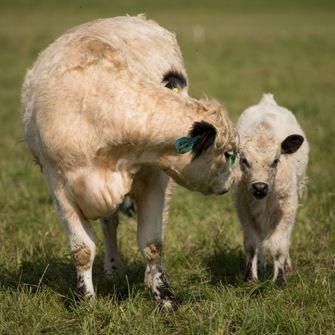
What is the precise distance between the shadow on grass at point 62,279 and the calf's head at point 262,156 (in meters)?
1.48

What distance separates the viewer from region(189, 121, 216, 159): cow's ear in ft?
17.1

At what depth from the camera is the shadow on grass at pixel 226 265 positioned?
688cm

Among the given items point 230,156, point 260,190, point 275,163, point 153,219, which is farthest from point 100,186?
point 275,163

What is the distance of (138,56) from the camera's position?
20.7ft

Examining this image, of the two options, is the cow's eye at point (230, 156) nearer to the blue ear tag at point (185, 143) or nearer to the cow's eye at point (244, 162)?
the blue ear tag at point (185, 143)

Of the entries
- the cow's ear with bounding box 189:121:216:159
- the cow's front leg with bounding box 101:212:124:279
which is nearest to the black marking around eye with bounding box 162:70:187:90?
the cow's ear with bounding box 189:121:216:159

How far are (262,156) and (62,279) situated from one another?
7.41 feet

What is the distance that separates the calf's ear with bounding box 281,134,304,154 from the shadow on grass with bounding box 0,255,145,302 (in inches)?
75.1

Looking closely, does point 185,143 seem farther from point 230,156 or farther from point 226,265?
point 226,265

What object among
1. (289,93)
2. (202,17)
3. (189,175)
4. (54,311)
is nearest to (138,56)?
(189,175)

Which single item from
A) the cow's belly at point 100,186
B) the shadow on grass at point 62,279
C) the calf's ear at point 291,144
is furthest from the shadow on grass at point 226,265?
the cow's belly at point 100,186

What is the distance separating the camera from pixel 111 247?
7.29m

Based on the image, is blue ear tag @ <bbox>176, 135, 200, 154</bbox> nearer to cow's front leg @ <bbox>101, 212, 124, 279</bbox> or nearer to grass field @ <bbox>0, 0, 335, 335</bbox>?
grass field @ <bbox>0, 0, 335, 335</bbox>

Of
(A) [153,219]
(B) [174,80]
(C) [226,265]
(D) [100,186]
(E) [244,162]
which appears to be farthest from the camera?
(C) [226,265]
